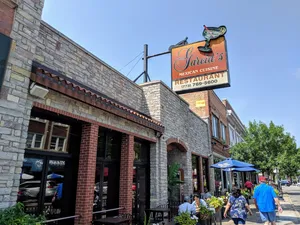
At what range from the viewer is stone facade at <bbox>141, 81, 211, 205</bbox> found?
30.5ft

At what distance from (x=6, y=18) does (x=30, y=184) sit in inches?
135

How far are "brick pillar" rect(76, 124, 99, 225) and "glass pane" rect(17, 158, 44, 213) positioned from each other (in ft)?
3.30

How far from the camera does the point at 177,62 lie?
1255cm

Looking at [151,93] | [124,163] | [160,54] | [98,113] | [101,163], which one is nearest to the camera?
[98,113]

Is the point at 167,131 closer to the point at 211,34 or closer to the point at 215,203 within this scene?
the point at 215,203

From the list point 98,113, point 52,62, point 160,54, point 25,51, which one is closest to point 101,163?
point 98,113

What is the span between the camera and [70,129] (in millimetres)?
Answer: 6441

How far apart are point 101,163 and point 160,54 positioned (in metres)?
8.41

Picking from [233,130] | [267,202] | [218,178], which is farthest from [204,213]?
[233,130]

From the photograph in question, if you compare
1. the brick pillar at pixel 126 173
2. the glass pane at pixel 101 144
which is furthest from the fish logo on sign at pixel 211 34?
the glass pane at pixel 101 144

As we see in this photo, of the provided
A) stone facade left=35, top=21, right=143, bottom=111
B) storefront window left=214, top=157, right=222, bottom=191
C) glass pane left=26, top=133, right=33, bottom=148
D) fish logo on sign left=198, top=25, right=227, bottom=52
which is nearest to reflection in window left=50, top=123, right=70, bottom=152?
glass pane left=26, top=133, right=33, bottom=148

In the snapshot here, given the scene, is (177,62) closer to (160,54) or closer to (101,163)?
(160,54)

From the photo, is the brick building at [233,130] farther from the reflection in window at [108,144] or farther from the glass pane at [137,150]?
the reflection in window at [108,144]

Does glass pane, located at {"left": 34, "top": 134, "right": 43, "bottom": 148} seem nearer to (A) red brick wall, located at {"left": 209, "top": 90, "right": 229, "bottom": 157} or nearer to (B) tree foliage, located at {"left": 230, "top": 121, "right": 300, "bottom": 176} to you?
(A) red brick wall, located at {"left": 209, "top": 90, "right": 229, "bottom": 157}
